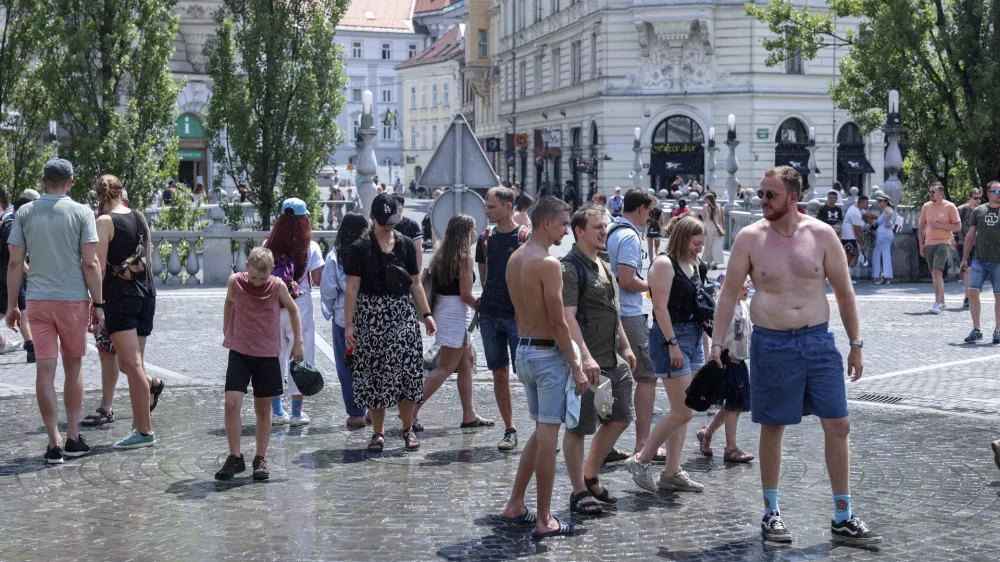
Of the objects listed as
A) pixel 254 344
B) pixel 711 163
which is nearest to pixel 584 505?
pixel 254 344

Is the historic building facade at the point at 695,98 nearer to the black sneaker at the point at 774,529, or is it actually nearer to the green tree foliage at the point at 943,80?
the green tree foliage at the point at 943,80

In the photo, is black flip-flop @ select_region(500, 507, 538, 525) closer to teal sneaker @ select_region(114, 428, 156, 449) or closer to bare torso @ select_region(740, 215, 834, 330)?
bare torso @ select_region(740, 215, 834, 330)

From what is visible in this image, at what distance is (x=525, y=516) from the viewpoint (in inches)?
276

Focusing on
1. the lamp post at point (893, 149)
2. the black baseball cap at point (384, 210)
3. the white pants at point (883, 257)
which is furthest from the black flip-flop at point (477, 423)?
the lamp post at point (893, 149)

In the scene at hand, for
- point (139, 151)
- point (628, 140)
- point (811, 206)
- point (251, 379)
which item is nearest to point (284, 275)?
point (251, 379)

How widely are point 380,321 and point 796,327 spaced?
10.7ft

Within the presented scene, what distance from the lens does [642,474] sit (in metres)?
7.71

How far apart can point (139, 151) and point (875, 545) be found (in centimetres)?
1872

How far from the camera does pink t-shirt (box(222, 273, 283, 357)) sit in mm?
8305

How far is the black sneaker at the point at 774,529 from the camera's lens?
257 inches

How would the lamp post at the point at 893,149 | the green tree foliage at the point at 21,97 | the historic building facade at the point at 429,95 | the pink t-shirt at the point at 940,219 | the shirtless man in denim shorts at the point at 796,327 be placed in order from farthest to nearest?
the historic building facade at the point at 429,95, the lamp post at the point at 893,149, the green tree foliage at the point at 21,97, the pink t-shirt at the point at 940,219, the shirtless man in denim shorts at the point at 796,327

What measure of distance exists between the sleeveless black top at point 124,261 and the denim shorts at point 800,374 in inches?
178

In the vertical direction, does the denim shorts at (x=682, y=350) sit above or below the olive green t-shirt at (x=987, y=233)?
below

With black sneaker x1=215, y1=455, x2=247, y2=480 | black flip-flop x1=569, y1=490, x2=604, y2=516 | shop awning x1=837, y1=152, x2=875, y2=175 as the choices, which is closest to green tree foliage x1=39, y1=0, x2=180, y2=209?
black sneaker x1=215, y1=455, x2=247, y2=480
